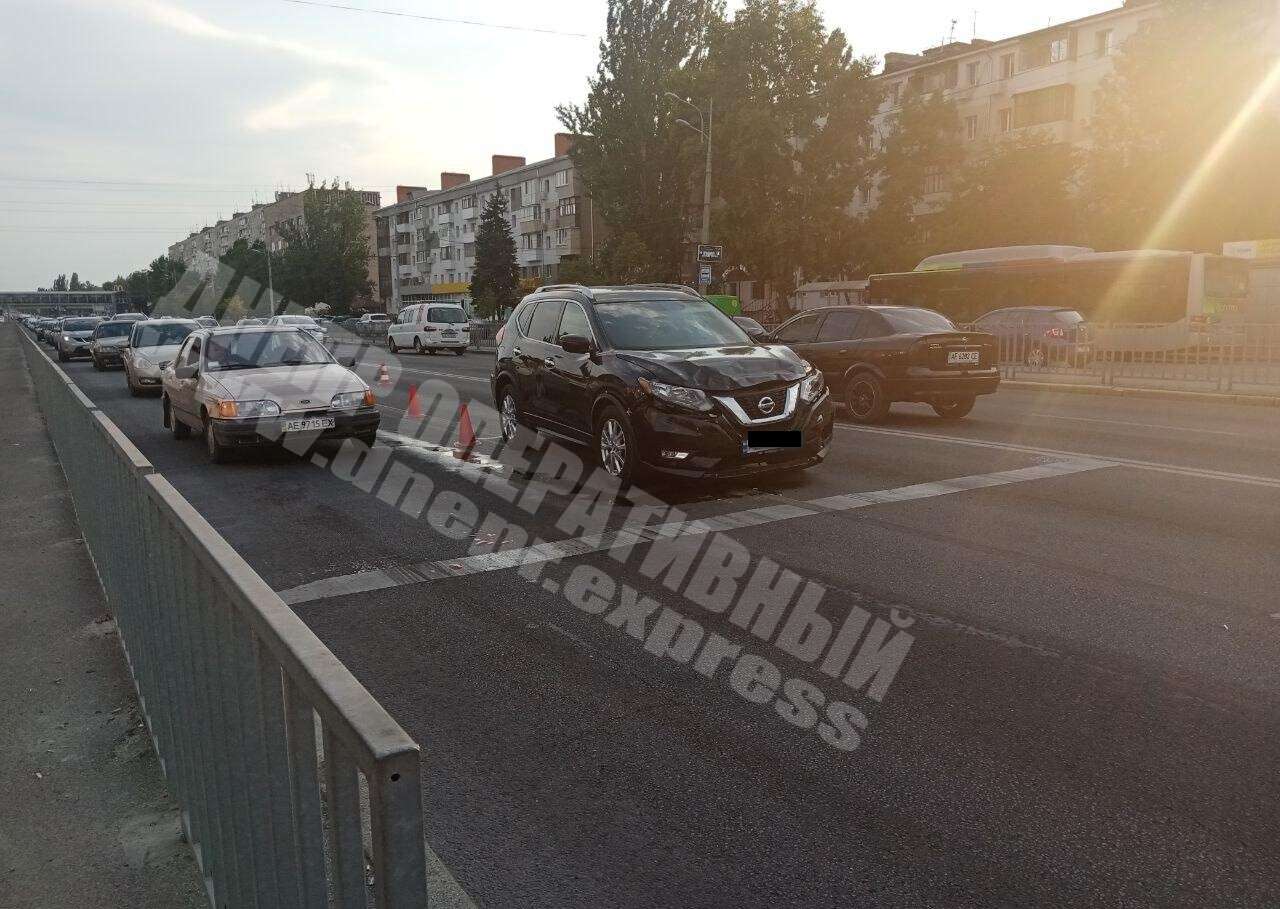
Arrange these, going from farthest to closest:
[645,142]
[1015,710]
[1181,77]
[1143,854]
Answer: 1. [645,142]
2. [1181,77]
3. [1015,710]
4. [1143,854]

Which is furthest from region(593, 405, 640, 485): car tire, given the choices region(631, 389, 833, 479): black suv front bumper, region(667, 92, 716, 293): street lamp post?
region(667, 92, 716, 293): street lamp post

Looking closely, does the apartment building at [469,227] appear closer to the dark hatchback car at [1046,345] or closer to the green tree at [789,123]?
the green tree at [789,123]

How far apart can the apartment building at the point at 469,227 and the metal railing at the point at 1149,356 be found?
3982 centimetres

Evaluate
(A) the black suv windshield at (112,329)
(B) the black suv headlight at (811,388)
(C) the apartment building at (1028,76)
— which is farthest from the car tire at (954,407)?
(C) the apartment building at (1028,76)

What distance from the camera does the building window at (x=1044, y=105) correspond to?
49.5 metres

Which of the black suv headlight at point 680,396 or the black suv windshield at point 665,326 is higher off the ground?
the black suv windshield at point 665,326

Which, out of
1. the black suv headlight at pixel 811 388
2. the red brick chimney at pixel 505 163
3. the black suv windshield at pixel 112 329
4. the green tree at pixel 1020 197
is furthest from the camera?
the red brick chimney at pixel 505 163

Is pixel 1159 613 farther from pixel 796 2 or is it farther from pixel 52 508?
pixel 796 2

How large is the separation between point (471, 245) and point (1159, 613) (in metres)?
92.2

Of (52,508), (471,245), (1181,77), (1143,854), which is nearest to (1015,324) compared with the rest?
(1181,77)

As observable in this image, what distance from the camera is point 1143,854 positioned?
117 inches

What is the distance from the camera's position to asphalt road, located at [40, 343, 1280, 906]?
2965 mm

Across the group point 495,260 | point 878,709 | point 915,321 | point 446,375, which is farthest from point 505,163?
point 878,709

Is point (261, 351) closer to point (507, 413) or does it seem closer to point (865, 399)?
point (507, 413)
